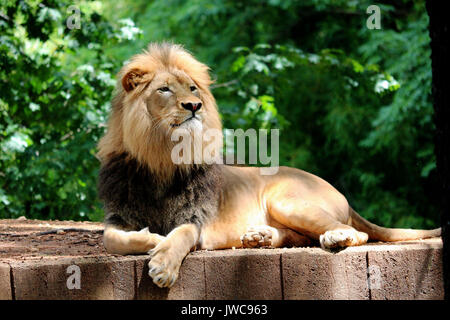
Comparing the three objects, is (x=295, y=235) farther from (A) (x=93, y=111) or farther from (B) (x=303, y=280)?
(A) (x=93, y=111)

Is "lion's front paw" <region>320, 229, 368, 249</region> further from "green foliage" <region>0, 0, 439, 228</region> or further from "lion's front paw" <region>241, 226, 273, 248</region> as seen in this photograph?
"green foliage" <region>0, 0, 439, 228</region>

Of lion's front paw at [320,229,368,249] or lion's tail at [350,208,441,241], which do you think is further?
lion's tail at [350,208,441,241]

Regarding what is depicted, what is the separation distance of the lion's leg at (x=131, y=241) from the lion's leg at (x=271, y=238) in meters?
0.69

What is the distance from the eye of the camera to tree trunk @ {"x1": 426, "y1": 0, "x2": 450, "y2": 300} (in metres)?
2.73

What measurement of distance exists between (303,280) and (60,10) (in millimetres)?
4888

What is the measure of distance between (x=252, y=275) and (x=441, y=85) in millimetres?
1446

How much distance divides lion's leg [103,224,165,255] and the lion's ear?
956 millimetres

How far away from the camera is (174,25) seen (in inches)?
467

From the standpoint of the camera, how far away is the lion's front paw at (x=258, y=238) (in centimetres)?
407

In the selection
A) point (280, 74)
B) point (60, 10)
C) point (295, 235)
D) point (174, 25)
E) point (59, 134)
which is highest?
point (174, 25)

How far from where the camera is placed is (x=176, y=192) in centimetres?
392

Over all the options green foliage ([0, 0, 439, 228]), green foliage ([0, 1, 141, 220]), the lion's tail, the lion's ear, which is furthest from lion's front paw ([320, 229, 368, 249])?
green foliage ([0, 1, 141, 220])

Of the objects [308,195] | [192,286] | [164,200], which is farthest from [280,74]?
[192,286]

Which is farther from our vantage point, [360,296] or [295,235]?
[295,235]
